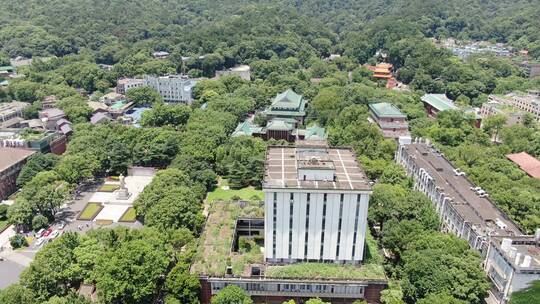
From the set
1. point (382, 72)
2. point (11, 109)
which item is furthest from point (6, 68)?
point (382, 72)

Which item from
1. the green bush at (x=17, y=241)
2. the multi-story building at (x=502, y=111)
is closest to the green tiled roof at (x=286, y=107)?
the multi-story building at (x=502, y=111)

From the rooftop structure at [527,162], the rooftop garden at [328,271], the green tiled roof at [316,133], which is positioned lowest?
the rooftop structure at [527,162]

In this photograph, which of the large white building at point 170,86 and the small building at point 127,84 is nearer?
the large white building at point 170,86

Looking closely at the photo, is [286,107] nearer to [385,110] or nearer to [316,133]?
[316,133]

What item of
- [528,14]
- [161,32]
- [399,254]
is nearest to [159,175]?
[399,254]

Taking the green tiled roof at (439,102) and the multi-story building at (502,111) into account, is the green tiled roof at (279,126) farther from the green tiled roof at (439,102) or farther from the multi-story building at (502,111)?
the multi-story building at (502,111)

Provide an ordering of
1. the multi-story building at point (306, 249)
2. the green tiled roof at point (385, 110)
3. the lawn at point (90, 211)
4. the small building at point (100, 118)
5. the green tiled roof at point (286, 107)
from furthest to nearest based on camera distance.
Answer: the green tiled roof at point (286, 107) < the small building at point (100, 118) < the green tiled roof at point (385, 110) < the lawn at point (90, 211) < the multi-story building at point (306, 249)

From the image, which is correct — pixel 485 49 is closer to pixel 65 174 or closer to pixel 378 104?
pixel 378 104
